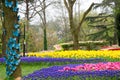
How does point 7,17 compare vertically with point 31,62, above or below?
above

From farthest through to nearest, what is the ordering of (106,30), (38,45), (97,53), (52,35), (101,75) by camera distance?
(52,35)
(38,45)
(106,30)
(97,53)
(101,75)

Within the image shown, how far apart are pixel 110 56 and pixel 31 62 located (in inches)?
153

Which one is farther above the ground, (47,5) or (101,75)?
(47,5)

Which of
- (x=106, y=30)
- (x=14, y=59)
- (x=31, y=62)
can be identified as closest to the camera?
(x=14, y=59)

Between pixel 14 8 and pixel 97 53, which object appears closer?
pixel 14 8

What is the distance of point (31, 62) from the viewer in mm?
16844

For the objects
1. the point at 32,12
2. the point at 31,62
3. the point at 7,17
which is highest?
the point at 32,12

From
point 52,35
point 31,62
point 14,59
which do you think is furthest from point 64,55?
point 52,35

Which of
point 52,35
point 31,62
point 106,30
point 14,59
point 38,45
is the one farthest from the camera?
point 52,35

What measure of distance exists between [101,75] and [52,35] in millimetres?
43595

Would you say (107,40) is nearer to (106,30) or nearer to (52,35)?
(106,30)

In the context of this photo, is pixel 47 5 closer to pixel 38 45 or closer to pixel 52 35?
pixel 38 45

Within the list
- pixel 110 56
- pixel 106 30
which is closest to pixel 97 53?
pixel 110 56

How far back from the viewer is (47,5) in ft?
131
